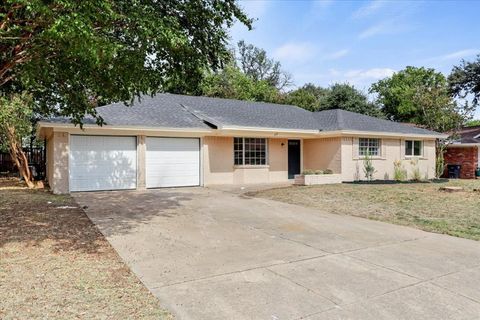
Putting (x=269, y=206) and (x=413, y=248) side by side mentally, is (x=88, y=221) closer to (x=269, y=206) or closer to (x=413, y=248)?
(x=269, y=206)

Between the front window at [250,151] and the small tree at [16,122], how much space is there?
8.76 m

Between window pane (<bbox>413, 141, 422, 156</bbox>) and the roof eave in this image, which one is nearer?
the roof eave

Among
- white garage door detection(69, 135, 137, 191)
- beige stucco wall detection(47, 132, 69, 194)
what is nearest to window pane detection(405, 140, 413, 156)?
white garage door detection(69, 135, 137, 191)

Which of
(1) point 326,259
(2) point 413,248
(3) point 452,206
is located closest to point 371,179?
(3) point 452,206

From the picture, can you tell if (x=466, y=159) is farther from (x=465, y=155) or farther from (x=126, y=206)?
(x=126, y=206)

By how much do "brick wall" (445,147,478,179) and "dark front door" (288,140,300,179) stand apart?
11078 mm

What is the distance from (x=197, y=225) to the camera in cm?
781

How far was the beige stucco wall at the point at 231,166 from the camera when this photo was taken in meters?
16.4

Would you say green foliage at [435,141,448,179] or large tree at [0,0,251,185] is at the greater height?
large tree at [0,0,251,185]

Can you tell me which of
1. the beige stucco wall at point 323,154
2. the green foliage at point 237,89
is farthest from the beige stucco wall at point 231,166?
the green foliage at point 237,89

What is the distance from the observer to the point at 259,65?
4712cm

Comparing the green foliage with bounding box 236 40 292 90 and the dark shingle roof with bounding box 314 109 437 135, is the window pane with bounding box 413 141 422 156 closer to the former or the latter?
the dark shingle roof with bounding box 314 109 437 135

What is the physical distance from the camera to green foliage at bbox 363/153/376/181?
58.9 feet

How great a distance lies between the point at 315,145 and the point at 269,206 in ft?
30.8
